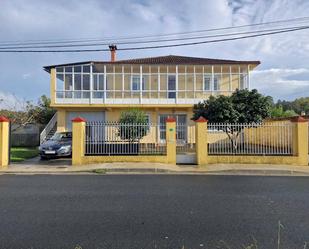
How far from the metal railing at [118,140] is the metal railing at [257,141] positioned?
274 cm

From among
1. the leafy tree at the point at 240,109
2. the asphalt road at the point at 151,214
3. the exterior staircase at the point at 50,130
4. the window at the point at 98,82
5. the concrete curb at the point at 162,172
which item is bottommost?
the asphalt road at the point at 151,214

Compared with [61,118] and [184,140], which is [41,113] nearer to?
[61,118]

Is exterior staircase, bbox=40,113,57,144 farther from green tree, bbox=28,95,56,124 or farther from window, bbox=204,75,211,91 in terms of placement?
window, bbox=204,75,211,91

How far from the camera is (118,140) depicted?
52.2 feet

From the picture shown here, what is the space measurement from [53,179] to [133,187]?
3.31m

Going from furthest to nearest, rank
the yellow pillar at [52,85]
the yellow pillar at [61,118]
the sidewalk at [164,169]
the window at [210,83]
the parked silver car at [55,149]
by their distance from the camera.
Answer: the window at [210,83]
the yellow pillar at [61,118]
the yellow pillar at [52,85]
the parked silver car at [55,149]
the sidewalk at [164,169]

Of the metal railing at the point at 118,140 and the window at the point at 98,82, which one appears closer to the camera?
the metal railing at the point at 118,140

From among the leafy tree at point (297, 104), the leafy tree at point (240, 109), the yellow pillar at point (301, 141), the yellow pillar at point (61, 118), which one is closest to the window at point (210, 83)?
the leafy tree at point (240, 109)

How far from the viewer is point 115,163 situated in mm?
15469

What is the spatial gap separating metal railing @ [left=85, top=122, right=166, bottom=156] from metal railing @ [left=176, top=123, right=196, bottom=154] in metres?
0.89

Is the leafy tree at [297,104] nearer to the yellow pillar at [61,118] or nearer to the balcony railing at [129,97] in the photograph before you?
the balcony railing at [129,97]

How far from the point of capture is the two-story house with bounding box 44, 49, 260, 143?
25.8m

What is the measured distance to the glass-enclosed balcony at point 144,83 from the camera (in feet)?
84.9

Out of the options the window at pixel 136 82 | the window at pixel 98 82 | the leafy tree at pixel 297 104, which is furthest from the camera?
the leafy tree at pixel 297 104
